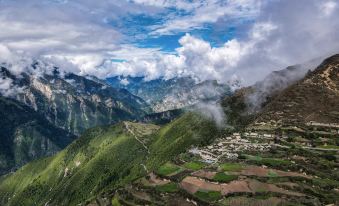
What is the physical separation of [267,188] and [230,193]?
15.2m

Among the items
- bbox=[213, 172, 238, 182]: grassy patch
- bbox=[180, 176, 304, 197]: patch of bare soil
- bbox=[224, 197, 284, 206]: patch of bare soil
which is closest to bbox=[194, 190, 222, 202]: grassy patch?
bbox=[180, 176, 304, 197]: patch of bare soil

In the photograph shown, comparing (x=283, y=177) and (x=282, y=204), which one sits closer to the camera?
(x=282, y=204)

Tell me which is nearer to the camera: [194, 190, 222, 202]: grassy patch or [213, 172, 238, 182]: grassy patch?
[194, 190, 222, 202]: grassy patch

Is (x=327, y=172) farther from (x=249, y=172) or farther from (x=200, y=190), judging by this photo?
(x=200, y=190)

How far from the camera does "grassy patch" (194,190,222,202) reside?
181 metres

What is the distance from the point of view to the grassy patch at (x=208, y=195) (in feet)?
594

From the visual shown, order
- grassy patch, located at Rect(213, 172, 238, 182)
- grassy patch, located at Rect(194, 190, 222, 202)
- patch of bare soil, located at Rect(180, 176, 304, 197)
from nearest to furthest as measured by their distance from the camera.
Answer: patch of bare soil, located at Rect(180, 176, 304, 197) < grassy patch, located at Rect(194, 190, 222, 202) < grassy patch, located at Rect(213, 172, 238, 182)

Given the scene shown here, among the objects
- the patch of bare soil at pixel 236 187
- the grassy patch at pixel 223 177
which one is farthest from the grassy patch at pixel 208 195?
the grassy patch at pixel 223 177

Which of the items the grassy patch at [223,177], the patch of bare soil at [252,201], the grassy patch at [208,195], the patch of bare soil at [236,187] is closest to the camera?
the patch of bare soil at [252,201]

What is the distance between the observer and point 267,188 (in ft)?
590

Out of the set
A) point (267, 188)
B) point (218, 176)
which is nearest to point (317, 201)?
point (267, 188)

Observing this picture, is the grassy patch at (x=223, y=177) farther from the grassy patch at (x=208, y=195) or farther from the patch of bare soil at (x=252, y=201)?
the patch of bare soil at (x=252, y=201)

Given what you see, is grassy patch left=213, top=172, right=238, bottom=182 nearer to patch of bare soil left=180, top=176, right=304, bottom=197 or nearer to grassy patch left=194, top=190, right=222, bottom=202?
patch of bare soil left=180, top=176, right=304, bottom=197

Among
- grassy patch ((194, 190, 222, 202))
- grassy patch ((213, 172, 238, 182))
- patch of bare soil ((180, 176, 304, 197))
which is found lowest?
grassy patch ((194, 190, 222, 202))
